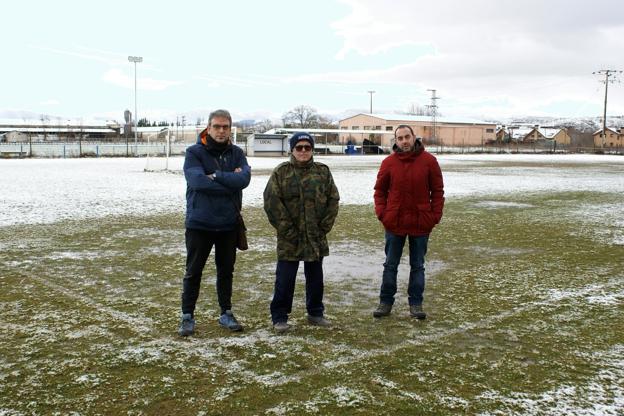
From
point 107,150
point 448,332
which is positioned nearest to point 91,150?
point 107,150

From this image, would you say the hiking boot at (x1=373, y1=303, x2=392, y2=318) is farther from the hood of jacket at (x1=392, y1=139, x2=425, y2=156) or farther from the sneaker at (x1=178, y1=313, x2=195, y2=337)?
the sneaker at (x1=178, y1=313, x2=195, y2=337)

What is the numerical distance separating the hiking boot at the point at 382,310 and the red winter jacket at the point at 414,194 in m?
0.72

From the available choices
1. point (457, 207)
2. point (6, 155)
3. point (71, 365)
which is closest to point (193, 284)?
point (71, 365)

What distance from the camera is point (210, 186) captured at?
4730mm

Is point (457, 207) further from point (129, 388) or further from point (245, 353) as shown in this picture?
point (129, 388)

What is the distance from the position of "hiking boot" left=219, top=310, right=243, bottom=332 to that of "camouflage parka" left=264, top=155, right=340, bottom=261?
67cm

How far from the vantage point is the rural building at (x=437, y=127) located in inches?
3839

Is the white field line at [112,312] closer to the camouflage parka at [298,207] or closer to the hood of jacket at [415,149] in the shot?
the camouflage parka at [298,207]

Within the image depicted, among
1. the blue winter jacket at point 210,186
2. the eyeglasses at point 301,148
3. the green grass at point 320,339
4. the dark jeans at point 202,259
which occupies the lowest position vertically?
the green grass at point 320,339

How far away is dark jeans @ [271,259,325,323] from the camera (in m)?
5.04

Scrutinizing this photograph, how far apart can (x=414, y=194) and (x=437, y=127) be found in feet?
322

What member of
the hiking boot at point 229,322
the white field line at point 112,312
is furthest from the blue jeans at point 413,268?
the white field line at point 112,312

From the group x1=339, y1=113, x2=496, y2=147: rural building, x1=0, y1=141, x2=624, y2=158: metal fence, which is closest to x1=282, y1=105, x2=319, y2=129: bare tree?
x1=339, y1=113, x2=496, y2=147: rural building

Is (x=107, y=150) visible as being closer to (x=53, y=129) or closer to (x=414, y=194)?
(x=414, y=194)
